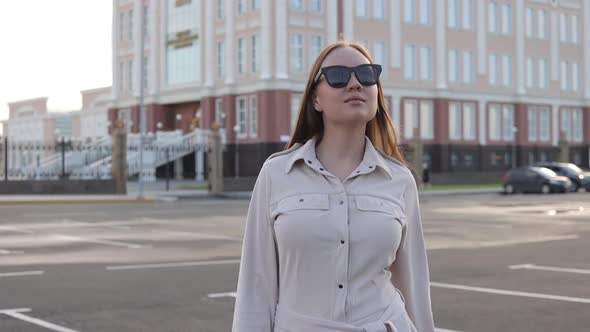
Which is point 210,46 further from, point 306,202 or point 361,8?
point 306,202

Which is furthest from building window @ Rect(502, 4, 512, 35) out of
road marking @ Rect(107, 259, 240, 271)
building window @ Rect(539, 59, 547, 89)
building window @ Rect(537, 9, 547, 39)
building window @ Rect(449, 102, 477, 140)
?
road marking @ Rect(107, 259, 240, 271)

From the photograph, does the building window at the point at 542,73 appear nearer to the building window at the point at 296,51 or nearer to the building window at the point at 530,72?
the building window at the point at 530,72

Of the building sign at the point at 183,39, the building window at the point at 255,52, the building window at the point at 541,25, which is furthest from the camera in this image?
the building window at the point at 541,25

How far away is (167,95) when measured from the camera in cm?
6378

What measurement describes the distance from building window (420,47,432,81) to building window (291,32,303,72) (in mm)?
9969

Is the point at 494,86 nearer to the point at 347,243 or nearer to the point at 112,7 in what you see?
the point at 112,7

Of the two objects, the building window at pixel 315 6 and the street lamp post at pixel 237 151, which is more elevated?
the building window at pixel 315 6

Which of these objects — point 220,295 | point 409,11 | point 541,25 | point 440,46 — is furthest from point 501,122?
point 220,295

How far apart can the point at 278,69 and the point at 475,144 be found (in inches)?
684

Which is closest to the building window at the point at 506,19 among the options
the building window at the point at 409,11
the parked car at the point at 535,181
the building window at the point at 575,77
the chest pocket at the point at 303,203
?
the building window at the point at 575,77

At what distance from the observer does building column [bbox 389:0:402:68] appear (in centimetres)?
5972

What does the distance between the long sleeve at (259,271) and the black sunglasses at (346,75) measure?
0.43m

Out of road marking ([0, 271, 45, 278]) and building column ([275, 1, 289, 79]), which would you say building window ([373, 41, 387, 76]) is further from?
road marking ([0, 271, 45, 278])

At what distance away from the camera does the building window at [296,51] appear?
180ft
